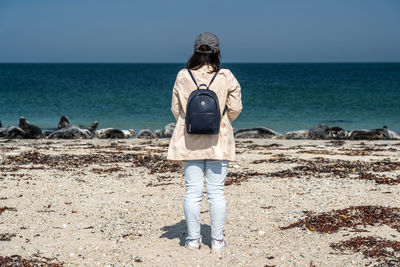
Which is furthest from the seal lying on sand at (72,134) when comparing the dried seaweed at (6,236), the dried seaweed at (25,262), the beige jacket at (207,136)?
the beige jacket at (207,136)

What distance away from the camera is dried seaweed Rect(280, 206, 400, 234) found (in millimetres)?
6871

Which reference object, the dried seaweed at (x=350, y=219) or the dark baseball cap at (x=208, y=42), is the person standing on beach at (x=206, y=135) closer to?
the dark baseball cap at (x=208, y=42)

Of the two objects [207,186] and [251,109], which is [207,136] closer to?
[207,186]

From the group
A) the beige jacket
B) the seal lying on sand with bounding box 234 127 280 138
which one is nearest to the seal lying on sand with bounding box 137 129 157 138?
the seal lying on sand with bounding box 234 127 280 138

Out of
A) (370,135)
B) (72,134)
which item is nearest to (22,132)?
(72,134)

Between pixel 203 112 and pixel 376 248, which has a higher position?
pixel 203 112

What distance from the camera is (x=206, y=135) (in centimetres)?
550

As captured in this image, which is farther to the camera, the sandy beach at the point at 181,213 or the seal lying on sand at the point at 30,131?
the seal lying on sand at the point at 30,131

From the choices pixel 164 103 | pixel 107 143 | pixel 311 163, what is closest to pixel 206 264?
pixel 311 163

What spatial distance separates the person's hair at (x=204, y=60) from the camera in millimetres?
5469

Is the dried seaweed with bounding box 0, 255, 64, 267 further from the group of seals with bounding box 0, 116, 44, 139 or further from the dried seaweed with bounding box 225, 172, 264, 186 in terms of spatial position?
the group of seals with bounding box 0, 116, 44, 139

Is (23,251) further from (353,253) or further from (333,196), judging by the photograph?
(333,196)

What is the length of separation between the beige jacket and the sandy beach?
127 cm

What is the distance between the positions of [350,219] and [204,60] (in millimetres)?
3380
